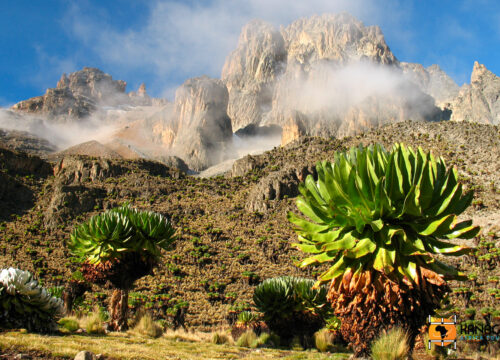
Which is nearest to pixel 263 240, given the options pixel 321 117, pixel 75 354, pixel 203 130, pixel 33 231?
pixel 33 231

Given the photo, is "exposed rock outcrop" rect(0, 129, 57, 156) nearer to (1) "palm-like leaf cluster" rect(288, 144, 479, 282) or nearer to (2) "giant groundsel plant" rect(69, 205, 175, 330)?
(2) "giant groundsel plant" rect(69, 205, 175, 330)

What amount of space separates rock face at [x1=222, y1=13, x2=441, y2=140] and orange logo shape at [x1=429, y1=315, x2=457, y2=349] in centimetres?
10052

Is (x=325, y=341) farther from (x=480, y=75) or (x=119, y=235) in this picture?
(x=480, y=75)

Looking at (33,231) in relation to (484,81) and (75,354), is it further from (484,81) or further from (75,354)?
(484,81)

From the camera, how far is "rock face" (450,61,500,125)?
151125mm

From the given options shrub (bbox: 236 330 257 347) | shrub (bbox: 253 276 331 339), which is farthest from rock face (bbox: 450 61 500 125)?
shrub (bbox: 236 330 257 347)

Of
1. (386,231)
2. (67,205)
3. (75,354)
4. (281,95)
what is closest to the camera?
(386,231)

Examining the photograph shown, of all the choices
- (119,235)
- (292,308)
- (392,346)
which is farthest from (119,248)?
(392,346)

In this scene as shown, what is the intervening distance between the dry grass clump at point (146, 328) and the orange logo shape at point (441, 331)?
7.77m

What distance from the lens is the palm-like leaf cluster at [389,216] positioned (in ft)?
16.0

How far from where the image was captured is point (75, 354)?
5.50 m

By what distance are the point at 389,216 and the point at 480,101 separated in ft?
601

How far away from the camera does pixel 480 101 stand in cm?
15650

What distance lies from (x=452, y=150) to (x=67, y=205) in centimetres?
4346
